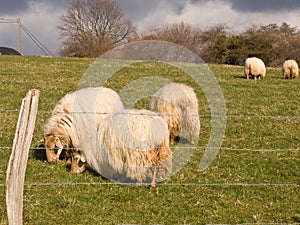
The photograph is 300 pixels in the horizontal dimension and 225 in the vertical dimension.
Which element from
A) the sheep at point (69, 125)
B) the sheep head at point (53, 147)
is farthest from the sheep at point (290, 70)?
the sheep head at point (53, 147)

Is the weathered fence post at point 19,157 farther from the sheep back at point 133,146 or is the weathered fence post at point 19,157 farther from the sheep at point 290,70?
the sheep at point 290,70

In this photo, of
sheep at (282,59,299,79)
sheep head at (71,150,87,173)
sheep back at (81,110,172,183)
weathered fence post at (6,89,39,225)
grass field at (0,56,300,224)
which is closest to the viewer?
weathered fence post at (6,89,39,225)

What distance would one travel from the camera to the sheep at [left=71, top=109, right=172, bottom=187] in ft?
22.4

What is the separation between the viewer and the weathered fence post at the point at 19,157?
4.18 metres

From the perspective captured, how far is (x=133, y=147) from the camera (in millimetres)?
6836

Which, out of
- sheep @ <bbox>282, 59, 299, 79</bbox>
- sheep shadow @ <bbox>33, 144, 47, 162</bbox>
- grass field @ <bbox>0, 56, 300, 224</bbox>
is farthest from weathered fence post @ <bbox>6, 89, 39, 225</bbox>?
sheep @ <bbox>282, 59, 299, 79</bbox>

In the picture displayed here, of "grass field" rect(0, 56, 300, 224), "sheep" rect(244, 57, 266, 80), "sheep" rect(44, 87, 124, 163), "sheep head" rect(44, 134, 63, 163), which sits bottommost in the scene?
"grass field" rect(0, 56, 300, 224)

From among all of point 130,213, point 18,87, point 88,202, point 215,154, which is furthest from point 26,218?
point 18,87

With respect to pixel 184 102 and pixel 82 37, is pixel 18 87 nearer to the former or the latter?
pixel 184 102

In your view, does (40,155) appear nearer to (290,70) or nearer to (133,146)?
(133,146)

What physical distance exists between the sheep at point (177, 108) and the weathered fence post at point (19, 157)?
5387 millimetres

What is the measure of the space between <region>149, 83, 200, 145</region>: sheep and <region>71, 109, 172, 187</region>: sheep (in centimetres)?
234

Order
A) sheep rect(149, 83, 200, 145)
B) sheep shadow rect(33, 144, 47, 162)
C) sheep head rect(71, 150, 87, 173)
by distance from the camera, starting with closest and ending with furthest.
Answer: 1. sheep head rect(71, 150, 87, 173)
2. sheep shadow rect(33, 144, 47, 162)
3. sheep rect(149, 83, 200, 145)

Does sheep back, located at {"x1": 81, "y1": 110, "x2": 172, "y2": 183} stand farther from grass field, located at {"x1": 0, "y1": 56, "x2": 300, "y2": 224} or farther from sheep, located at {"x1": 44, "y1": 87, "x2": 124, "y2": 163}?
sheep, located at {"x1": 44, "y1": 87, "x2": 124, "y2": 163}
